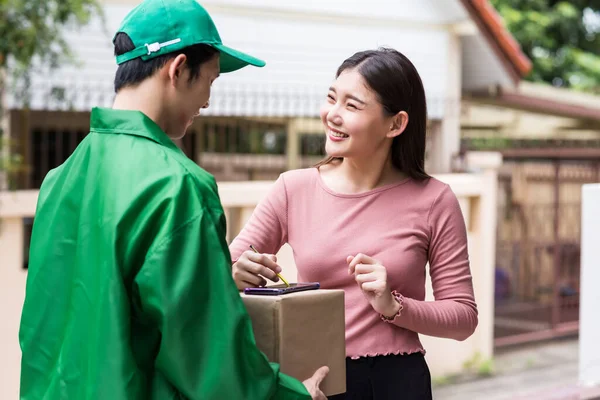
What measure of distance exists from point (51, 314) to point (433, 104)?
8551 mm

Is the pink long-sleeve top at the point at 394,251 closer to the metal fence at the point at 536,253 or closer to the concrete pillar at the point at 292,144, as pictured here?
the concrete pillar at the point at 292,144

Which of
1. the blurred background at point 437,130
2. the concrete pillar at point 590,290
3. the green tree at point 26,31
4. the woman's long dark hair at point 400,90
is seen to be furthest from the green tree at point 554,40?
the woman's long dark hair at point 400,90

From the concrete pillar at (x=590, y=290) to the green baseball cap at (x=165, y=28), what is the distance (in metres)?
3.27

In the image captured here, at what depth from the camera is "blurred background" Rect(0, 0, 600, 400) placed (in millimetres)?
8211

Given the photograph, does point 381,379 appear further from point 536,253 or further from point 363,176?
point 536,253

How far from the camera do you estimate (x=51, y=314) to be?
1718 millimetres

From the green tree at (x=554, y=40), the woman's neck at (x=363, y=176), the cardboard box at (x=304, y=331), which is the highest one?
the green tree at (x=554, y=40)

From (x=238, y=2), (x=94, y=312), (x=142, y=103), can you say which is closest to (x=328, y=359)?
(x=94, y=312)

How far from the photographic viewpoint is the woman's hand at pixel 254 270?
1.93 m

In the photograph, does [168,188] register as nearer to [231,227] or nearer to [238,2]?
[231,227]

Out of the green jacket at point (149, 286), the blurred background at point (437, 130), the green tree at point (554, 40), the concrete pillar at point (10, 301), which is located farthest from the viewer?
the green tree at point (554, 40)

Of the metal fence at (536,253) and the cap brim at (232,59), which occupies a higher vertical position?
the cap brim at (232,59)

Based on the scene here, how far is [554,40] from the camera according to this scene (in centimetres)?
1848

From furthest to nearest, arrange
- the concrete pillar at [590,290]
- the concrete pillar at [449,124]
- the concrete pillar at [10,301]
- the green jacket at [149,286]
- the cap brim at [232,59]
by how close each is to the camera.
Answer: the concrete pillar at [449,124]
the concrete pillar at [10,301]
the concrete pillar at [590,290]
the cap brim at [232,59]
the green jacket at [149,286]
